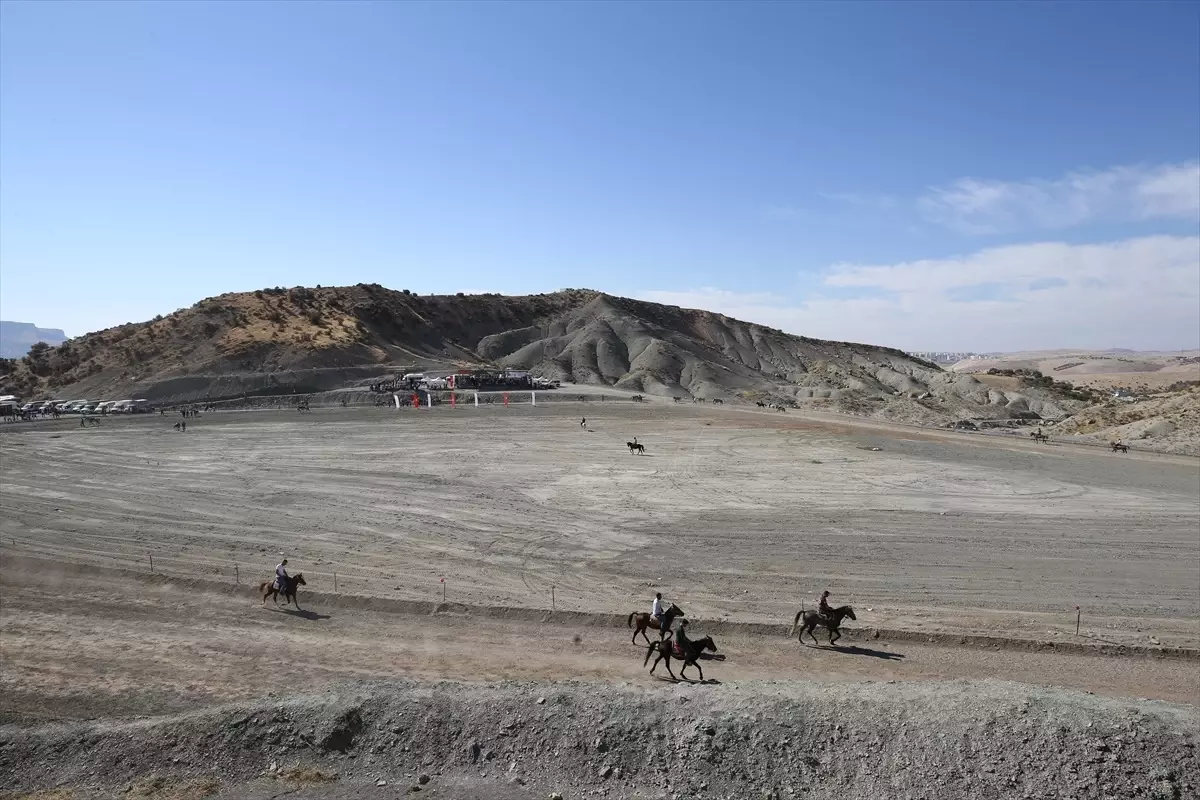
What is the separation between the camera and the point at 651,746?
10.9 meters

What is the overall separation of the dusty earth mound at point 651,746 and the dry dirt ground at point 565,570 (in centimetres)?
13

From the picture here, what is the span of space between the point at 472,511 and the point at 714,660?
1644cm

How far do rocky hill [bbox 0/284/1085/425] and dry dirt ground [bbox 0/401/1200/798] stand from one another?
1531 inches

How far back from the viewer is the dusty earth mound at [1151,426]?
1875 inches

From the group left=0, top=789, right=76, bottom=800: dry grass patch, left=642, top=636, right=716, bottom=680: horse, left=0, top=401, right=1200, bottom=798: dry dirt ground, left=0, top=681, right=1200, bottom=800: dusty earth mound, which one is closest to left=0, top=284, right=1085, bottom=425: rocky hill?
left=0, top=401, right=1200, bottom=798: dry dirt ground

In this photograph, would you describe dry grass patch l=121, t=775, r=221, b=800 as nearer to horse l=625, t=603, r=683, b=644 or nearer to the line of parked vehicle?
horse l=625, t=603, r=683, b=644

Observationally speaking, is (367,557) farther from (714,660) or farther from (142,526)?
(714,660)

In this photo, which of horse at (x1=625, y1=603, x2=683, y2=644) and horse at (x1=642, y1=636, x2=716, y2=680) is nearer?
horse at (x1=642, y1=636, x2=716, y2=680)

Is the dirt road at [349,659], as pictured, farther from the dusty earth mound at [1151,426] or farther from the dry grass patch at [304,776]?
the dusty earth mound at [1151,426]

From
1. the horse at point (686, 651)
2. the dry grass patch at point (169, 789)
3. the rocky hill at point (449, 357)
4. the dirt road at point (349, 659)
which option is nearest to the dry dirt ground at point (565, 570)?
the dirt road at point (349, 659)

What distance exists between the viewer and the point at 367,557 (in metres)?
23.9

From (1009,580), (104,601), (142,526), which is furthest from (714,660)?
(142,526)

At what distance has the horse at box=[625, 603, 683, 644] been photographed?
15.6 m

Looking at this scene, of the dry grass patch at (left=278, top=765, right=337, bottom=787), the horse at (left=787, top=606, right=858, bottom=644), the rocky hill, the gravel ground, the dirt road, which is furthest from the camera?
the rocky hill
